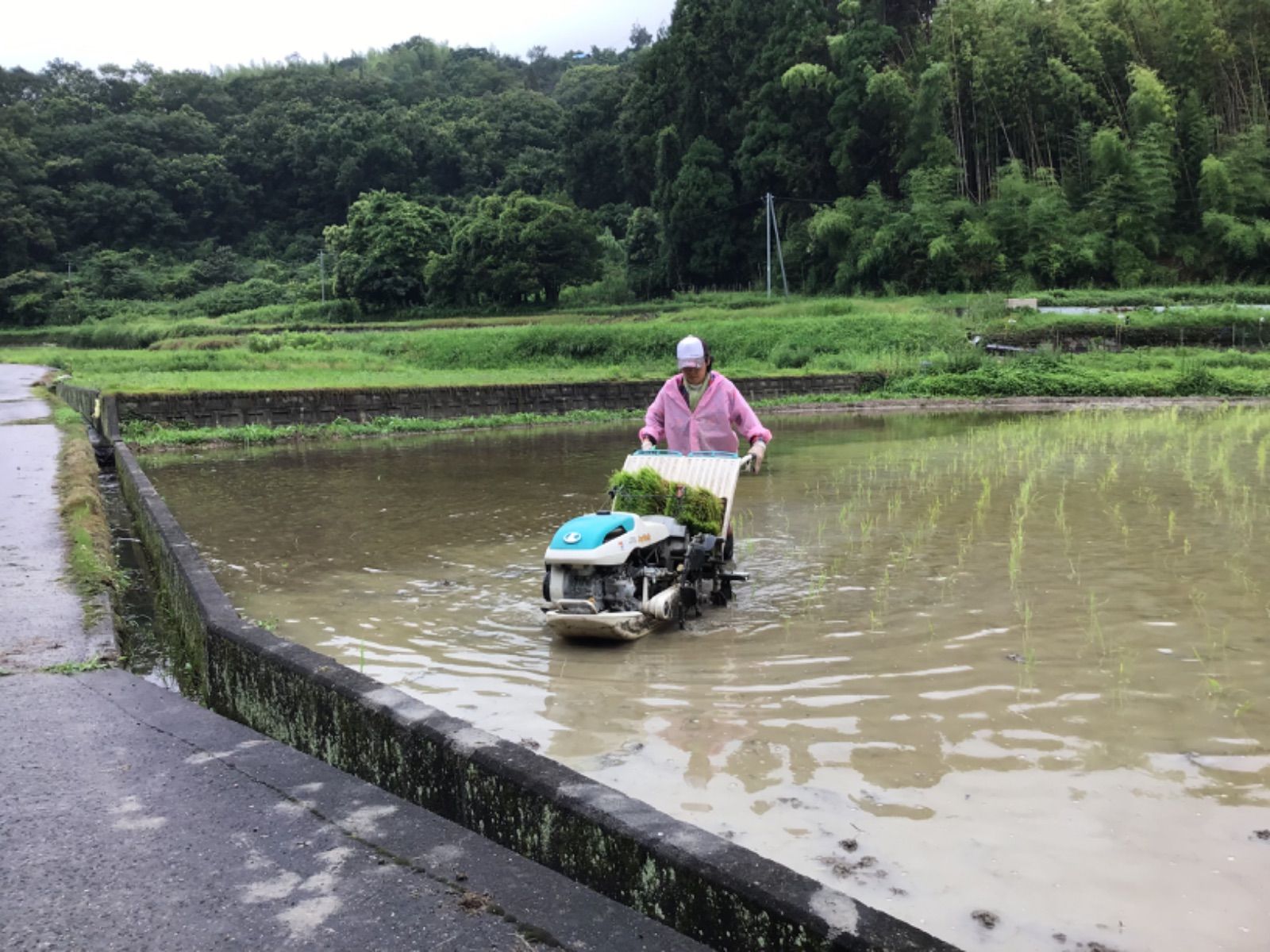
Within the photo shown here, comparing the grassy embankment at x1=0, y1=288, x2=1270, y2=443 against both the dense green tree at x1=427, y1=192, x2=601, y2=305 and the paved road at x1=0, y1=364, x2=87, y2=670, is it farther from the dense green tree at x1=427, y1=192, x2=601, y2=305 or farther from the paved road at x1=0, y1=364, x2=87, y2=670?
the dense green tree at x1=427, y1=192, x2=601, y2=305

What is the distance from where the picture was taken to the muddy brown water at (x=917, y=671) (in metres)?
3.15

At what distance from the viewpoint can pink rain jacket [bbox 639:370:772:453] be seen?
267 inches

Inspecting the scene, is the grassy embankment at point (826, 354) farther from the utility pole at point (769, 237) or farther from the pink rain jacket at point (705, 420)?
the pink rain jacket at point (705, 420)

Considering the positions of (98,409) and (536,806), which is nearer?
(536,806)

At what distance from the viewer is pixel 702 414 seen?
6.80m

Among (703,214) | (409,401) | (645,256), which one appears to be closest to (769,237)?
(703,214)

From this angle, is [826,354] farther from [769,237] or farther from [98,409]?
[98,409]

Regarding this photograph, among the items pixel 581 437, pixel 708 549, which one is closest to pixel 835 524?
pixel 708 549

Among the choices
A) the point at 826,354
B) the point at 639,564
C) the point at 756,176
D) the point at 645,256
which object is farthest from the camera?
the point at 645,256

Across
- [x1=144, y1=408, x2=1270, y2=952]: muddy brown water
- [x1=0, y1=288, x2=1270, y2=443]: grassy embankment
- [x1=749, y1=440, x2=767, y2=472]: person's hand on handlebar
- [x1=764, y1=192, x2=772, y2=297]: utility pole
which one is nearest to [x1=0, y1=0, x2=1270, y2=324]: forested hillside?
[x1=764, y1=192, x2=772, y2=297]: utility pole

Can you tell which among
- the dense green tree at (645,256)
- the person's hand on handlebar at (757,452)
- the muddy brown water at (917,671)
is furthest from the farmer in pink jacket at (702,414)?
the dense green tree at (645,256)

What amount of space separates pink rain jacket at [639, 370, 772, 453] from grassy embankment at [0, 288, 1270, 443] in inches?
515

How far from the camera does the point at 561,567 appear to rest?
220 inches

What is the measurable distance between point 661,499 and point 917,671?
1848 mm
